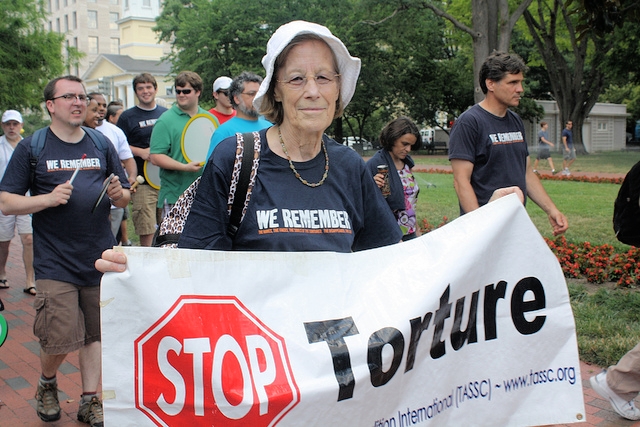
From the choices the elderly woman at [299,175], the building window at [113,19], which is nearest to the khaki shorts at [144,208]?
the elderly woman at [299,175]

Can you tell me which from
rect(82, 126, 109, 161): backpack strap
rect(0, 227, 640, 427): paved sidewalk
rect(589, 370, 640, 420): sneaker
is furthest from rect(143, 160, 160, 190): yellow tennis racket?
rect(589, 370, 640, 420): sneaker

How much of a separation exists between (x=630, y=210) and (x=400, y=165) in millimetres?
2693

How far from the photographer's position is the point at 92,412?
432 centimetres

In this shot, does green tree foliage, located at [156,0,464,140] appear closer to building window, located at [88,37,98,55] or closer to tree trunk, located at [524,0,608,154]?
tree trunk, located at [524,0,608,154]

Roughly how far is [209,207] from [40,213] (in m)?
2.23

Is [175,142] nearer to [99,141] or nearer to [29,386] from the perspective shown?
[99,141]

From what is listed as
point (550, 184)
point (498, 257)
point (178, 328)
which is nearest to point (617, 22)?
point (498, 257)

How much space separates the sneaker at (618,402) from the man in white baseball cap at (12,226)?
227 inches

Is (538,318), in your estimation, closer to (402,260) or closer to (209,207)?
(402,260)

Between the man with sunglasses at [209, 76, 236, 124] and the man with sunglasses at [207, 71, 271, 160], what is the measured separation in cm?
133

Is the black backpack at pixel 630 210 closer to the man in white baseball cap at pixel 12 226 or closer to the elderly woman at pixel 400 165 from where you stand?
the elderly woman at pixel 400 165

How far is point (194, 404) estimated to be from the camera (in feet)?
6.95

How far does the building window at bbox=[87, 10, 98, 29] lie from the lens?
4254 inches

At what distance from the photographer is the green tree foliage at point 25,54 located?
25.7m
